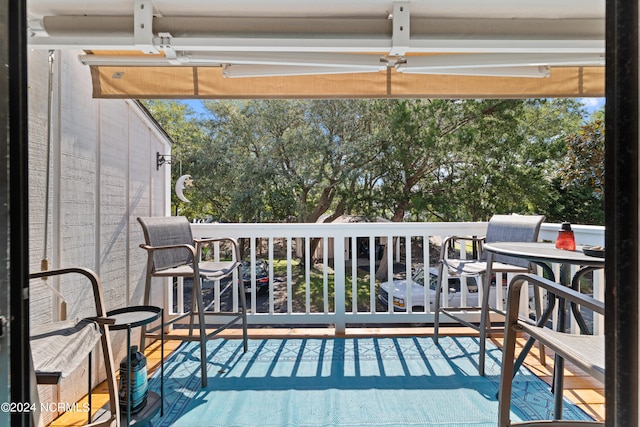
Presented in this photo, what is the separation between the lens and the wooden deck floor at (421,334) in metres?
1.83

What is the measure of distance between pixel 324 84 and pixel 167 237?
5.16 ft

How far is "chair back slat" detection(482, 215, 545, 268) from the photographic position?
236 centimetres

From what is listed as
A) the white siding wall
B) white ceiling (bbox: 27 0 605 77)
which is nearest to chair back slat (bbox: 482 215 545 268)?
white ceiling (bbox: 27 0 605 77)

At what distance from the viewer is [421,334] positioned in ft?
9.50

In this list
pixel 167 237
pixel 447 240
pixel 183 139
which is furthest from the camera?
pixel 183 139

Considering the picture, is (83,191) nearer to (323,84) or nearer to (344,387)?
(323,84)

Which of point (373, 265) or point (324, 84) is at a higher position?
point (324, 84)

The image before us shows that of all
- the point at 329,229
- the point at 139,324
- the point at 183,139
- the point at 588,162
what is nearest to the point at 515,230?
the point at 329,229

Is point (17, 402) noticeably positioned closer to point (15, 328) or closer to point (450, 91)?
point (15, 328)

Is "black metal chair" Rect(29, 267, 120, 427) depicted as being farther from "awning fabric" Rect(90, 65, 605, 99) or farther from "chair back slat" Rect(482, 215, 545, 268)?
"chair back slat" Rect(482, 215, 545, 268)

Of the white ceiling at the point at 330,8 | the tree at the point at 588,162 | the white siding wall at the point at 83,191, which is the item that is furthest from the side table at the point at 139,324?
the tree at the point at 588,162

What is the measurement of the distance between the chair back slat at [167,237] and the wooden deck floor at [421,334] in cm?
81

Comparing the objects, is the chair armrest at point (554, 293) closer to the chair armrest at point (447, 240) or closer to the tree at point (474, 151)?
the chair armrest at point (447, 240)

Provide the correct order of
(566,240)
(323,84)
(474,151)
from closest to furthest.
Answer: (566,240), (323,84), (474,151)
